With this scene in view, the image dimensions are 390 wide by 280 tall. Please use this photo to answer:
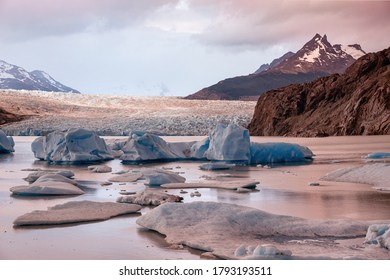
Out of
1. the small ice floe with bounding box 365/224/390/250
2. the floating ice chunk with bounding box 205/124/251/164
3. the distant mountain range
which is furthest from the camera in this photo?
the distant mountain range

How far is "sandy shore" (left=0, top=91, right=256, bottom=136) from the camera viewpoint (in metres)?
35.2

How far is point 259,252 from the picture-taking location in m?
3.95

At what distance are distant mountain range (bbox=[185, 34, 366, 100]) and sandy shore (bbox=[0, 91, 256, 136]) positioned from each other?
109ft

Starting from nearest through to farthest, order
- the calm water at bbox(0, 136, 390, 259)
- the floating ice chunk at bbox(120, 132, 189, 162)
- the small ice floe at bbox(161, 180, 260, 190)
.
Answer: the calm water at bbox(0, 136, 390, 259), the small ice floe at bbox(161, 180, 260, 190), the floating ice chunk at bbox(120, 132, 189, 162)

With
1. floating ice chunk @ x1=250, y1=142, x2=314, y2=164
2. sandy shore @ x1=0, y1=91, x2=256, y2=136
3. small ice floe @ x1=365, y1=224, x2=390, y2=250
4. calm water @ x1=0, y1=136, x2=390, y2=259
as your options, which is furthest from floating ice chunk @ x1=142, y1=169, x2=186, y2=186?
sandy shore @ x1=0, y1=91, x2=256, y2=136

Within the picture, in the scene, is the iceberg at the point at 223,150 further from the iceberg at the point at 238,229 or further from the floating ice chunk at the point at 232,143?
the iceberg at the point at 238,229

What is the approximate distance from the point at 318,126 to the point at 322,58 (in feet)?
219

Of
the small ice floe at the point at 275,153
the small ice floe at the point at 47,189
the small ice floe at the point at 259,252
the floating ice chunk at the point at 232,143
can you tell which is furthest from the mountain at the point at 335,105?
the small ice floe at the point at 259,252

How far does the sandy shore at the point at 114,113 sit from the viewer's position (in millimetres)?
35188

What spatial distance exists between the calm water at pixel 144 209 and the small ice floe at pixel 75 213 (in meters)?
0.15

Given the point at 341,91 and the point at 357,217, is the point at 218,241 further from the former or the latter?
the point at 341,91

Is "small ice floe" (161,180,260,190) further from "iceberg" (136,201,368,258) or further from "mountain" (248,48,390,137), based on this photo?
"mountain" (248,48,390,137)

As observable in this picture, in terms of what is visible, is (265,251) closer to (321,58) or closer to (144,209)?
(144,209)
